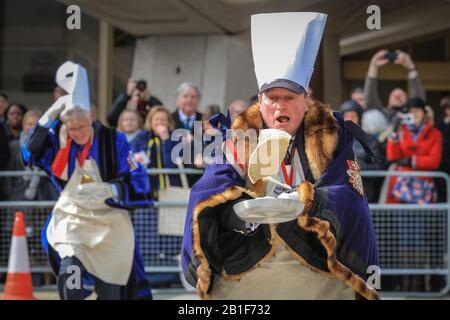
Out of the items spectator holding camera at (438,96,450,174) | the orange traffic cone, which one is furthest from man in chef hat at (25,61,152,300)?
spectator holding camera at (438,96,450,174)

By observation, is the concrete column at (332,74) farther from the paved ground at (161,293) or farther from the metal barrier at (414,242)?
the paved ground at (161,293)

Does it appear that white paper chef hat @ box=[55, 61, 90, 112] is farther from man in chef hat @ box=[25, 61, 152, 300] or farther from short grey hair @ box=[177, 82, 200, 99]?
short grey hair @ box=[177, 82, 200, 99]

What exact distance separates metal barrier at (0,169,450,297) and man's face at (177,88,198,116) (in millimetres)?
536

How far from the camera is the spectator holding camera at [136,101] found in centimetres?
1055

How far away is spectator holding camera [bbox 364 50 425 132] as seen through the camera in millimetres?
10086

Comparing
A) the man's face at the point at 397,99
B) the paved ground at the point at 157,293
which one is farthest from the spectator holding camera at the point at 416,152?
the paved ground at the point at 157,293

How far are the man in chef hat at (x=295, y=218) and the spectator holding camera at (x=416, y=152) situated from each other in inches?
185

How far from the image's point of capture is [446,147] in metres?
10.1

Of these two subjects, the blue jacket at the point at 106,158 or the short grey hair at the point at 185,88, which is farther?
the short grey hair at the point at 185,88

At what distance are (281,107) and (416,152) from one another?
502 centimetres

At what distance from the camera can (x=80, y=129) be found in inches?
333

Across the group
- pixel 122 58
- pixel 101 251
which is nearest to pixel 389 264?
pixel 101 251

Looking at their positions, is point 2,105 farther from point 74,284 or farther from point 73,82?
point 74,284

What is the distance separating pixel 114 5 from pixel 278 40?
17.1 ft
